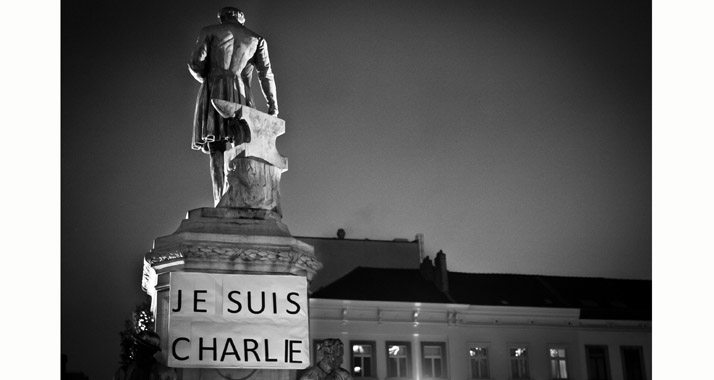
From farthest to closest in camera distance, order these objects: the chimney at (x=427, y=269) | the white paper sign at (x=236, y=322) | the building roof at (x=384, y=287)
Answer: the chimney at (x=427, y=269), the building roof at (x=384, y=287), the white paper sign at (x=236, y=322)

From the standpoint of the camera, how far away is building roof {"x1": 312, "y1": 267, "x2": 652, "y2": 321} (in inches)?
1189

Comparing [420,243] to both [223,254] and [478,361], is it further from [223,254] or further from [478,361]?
[223,254]

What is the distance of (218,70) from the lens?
827 cm

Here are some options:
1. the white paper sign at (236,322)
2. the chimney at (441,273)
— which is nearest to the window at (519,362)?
the chimney at (441,273)

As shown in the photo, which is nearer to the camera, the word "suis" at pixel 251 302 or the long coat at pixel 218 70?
the word "suis" at pixel 251 302

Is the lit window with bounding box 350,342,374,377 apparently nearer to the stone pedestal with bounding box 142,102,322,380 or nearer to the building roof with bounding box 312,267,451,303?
the building roof with bounding box 312,267,451,303

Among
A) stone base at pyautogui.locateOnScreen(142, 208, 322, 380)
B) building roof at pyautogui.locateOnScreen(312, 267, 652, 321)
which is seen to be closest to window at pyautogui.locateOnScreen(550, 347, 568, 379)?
building roof at pyautogui.locateOnScreen(312, 267, 652, 321)

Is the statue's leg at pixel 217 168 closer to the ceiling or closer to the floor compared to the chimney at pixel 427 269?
closer to the floor

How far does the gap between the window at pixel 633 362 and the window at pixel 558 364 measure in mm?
1803

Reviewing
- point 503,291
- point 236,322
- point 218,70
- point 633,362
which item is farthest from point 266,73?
point 633,362

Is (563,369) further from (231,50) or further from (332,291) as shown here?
(231,50)

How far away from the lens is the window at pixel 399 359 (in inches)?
1145

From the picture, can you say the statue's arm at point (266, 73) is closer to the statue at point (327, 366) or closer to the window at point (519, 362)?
the statue at point (327, 366)
